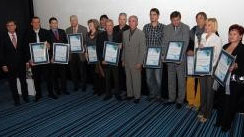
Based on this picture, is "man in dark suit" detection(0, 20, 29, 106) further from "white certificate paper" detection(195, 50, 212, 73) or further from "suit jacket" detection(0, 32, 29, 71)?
"white certificate paper" detection(195, 50, 212, 73)

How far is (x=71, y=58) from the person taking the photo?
629 cm

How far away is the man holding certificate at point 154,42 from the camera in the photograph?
512 cm

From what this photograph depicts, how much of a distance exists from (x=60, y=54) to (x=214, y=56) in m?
3.09

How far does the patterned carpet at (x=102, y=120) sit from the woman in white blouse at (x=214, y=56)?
0.20 metres

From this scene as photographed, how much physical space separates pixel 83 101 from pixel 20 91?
158 centimetres

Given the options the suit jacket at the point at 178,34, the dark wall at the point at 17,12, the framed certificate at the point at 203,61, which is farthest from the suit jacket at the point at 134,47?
the dark wall at the point at 17,12

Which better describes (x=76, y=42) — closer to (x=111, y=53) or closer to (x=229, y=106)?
(x=111, y=53)

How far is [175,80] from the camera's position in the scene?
17.1ft

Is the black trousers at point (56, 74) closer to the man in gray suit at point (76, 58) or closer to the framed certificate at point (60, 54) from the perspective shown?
the framed certificate at point (60, 54)

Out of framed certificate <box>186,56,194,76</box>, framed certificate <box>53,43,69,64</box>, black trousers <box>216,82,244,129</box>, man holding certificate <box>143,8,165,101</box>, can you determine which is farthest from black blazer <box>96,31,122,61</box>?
black trousers <box>216,82,244,129</box>

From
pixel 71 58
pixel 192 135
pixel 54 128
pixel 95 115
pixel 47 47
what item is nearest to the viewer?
pixel 192 135

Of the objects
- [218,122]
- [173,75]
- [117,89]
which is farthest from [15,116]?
[218,122]

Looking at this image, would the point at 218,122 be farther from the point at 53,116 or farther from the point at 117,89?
the point at 53,116

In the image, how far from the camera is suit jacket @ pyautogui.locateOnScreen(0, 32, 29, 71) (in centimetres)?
537
